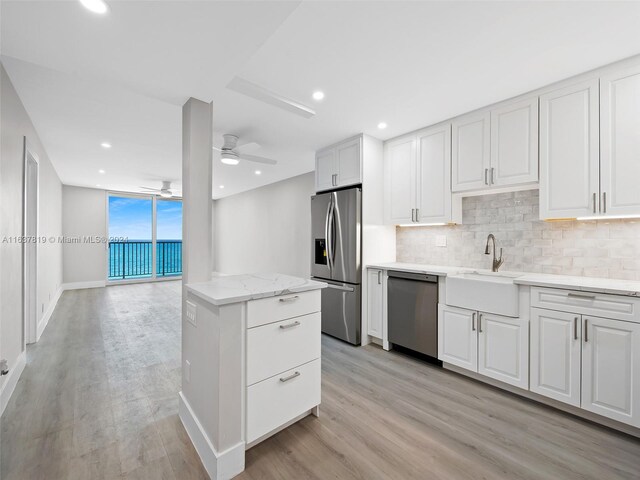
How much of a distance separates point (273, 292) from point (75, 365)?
257 centimetres

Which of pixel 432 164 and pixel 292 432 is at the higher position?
pixel 432 164

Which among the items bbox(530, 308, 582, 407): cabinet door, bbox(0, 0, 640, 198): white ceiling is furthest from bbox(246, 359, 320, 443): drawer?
bbox(0, 0, 640, 198): white ceiling

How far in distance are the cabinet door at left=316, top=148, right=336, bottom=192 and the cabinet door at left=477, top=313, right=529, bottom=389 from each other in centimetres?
231

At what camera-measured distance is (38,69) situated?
6.64 feet

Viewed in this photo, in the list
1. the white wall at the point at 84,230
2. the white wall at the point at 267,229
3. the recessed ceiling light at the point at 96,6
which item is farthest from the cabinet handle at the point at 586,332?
the white wall at the point at 84,230

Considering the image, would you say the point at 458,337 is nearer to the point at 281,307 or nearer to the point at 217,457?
the point at 281,307

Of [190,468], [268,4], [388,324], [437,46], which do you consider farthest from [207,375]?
[437,46]

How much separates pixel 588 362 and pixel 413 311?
132cm

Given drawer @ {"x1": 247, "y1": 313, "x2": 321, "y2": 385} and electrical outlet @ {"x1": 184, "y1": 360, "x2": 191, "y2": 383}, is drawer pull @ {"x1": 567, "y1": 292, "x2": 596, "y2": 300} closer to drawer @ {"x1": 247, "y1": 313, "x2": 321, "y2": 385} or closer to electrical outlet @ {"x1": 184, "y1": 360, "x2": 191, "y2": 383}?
drawer @ {"x1": 247, "y1": 313, "x2": 321, "y2": 385}

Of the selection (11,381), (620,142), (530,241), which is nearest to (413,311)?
(530,241)

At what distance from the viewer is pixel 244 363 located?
1532mm

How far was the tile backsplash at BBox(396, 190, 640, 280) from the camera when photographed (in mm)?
2143

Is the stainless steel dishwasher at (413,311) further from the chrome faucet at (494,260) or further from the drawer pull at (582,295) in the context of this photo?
the drawer pull at (582,295)

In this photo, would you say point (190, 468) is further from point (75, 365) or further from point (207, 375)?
point (75, 365)
